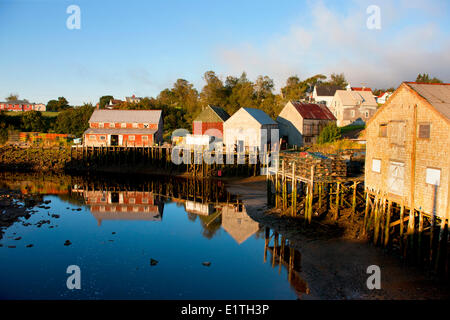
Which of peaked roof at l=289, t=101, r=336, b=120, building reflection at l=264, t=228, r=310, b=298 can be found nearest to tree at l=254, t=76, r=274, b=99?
peaked roof at l=289, t=101, r=336, b=120

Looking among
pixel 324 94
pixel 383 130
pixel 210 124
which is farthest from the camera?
pixel 324 94

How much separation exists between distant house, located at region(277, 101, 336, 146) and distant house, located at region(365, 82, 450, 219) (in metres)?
29.8

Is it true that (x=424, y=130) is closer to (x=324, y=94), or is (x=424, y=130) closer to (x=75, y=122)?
(x=324, y=94)

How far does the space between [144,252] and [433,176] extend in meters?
14.2

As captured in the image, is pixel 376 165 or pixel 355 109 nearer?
pixel 376 165

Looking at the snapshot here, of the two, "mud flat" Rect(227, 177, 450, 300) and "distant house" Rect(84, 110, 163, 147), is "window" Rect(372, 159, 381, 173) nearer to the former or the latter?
"mud flat" Rect(227, 177, 450, 300)

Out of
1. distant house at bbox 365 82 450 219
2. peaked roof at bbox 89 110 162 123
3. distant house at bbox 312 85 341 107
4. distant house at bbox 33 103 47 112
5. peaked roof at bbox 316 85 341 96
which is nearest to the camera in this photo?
distant house at bbox 365 82 450 219

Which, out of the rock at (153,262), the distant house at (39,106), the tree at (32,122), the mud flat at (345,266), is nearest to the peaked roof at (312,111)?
the mud flat at (345,266)

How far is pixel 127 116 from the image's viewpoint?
55.7m

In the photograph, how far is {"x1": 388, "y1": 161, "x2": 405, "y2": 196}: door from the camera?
1652 centimetres

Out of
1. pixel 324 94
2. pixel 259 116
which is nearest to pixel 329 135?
pixel 259 116

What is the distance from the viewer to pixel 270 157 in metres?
39.9
